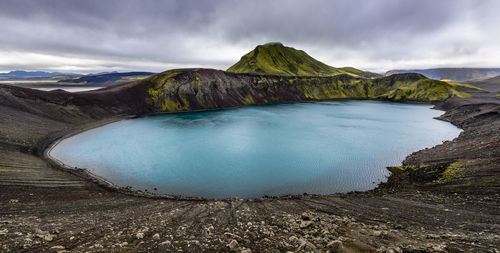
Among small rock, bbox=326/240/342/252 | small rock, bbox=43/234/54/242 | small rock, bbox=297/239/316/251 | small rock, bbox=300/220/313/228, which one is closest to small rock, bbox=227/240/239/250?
small rock, bbox=297/239/316/251

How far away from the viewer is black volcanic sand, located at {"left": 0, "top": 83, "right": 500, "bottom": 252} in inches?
342

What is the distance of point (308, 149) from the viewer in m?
35.3

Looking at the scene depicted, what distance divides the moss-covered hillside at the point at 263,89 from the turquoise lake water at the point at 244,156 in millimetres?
34907

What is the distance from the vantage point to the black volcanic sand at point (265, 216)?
8680 mm

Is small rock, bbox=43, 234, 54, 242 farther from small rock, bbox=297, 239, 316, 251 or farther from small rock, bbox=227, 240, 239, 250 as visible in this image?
small rock, bbox=297, 239, 316, 251

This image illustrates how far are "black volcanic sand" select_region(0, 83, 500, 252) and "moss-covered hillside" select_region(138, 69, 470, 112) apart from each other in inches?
2354

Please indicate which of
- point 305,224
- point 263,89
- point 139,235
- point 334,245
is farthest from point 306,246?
point 263,89

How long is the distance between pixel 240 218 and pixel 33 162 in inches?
1155

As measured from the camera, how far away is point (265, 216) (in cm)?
1353

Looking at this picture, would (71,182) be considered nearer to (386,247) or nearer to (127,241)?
(127,241)

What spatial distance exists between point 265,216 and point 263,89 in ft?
358

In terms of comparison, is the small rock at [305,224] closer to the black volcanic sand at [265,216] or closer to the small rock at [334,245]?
the black volcanic sand at [265,216]

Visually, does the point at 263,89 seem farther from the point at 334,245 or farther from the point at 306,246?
the point at 334,245

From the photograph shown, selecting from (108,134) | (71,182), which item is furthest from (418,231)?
(108,134)
